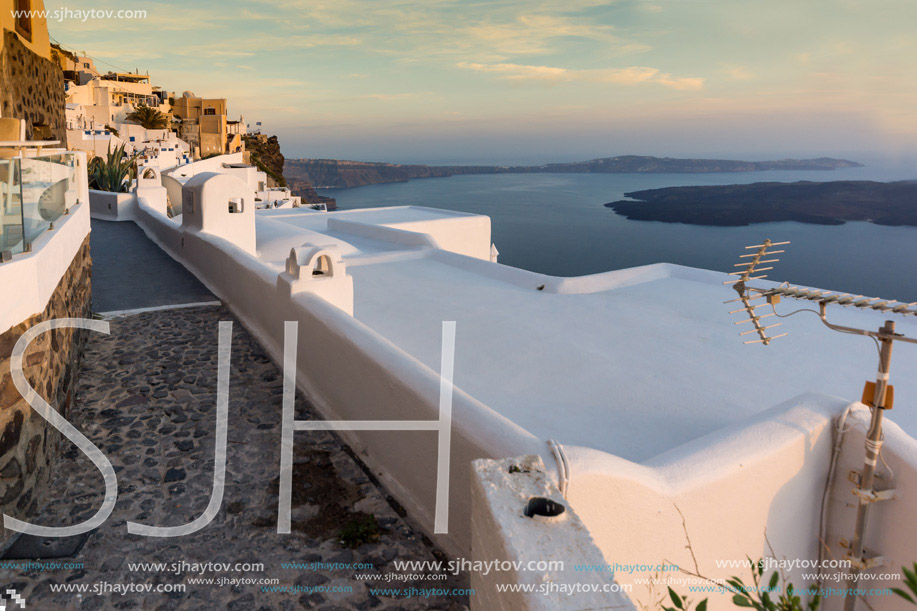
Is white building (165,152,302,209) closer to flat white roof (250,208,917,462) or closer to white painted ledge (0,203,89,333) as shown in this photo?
flat white roof (250,208,917,462)

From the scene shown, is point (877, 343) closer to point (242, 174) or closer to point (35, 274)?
point (35, 274)

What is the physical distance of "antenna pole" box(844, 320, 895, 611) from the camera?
337cm

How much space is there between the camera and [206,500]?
4203mm

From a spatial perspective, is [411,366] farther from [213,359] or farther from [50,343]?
[213,359]

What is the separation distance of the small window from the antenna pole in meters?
4.80

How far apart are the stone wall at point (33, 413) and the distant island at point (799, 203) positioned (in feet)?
134

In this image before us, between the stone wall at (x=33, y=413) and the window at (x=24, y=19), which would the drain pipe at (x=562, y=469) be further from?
the window at (x=24, y=19)

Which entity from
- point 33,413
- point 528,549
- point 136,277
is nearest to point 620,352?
point 528,549

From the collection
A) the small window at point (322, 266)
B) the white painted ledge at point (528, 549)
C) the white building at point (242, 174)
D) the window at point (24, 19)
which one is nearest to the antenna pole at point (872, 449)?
the white painted ledge at point (528, 549)

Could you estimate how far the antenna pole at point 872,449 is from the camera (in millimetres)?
3367

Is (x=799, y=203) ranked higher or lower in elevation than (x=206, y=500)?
higher

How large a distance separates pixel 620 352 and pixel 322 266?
345 centimetres

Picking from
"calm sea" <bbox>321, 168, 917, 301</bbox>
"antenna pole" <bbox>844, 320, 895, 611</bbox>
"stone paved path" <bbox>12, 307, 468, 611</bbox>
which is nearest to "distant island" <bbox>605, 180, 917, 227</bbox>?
"calm sea" <bbox>321, 168, 917, 301</bbox>

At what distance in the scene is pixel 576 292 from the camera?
962 centimetres
